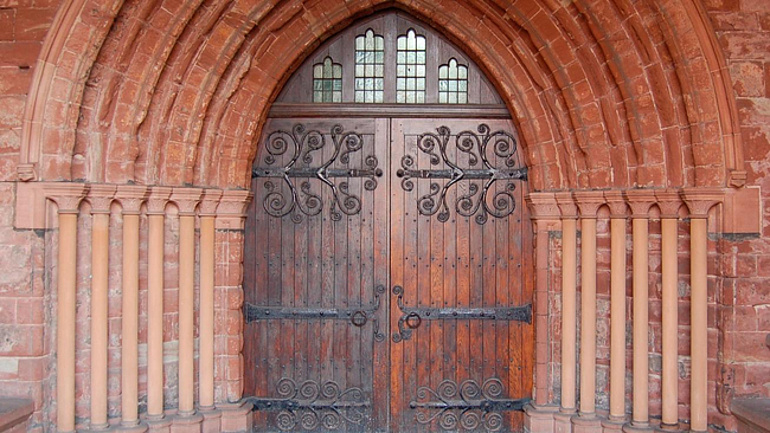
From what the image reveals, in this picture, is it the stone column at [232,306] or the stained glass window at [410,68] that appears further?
the stained glass window at [410,68]

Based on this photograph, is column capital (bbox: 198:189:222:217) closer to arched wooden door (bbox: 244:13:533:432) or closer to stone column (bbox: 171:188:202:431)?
stone column (bbox: 171:188:202:431)

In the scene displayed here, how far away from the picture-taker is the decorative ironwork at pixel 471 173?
4984 millimetres

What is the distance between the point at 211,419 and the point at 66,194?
1.92 meters

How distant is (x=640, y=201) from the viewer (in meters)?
4.31

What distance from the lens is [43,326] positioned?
4051mm

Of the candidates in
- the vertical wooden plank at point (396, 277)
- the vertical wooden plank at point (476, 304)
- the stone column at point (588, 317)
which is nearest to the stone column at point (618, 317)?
the stone column at point (588, 317)

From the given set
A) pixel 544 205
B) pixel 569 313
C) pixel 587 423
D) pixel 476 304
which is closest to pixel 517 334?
pixel 476 304

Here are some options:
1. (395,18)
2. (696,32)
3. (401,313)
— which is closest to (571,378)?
(401,313)

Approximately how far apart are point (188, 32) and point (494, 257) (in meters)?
2.85

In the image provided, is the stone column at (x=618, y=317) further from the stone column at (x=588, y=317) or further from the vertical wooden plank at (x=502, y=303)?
the vertical wooden plank at (x=502, y=303)

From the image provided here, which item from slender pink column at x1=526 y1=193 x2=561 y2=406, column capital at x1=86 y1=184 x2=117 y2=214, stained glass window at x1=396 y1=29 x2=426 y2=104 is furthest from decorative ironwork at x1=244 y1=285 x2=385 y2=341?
stained glass window at x1=396 y1=29 x2=426 y2=104

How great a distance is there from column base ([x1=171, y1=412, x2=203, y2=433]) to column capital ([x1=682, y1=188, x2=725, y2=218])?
3.74m

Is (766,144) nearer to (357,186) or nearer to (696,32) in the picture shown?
(696,32)

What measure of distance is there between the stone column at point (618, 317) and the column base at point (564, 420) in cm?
27
